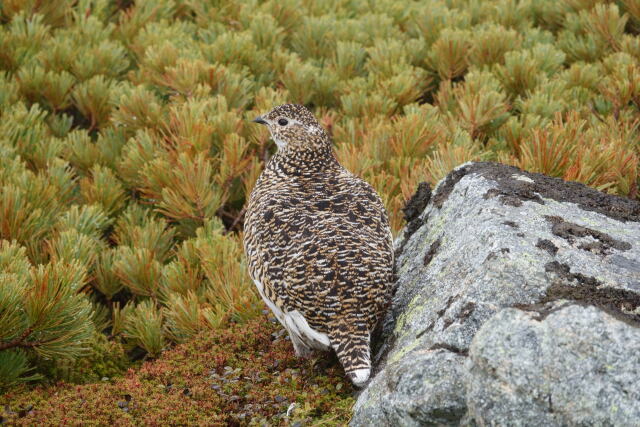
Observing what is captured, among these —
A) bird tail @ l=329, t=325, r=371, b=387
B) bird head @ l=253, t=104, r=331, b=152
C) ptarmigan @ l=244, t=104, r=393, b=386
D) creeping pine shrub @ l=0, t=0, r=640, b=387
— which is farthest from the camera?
creeping pine shrub @ l=0, t=0, r=640, b=387

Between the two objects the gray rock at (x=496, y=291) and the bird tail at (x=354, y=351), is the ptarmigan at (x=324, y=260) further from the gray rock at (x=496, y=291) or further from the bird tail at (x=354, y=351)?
the gray rock at (x=496, y=291)

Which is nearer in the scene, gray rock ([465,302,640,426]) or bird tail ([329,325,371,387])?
gray rock ([465,302,640,426])

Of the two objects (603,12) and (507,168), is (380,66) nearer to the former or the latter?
(603,12)


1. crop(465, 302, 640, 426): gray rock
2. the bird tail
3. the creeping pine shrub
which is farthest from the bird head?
crop(465, 302, 640, 426): gray rock

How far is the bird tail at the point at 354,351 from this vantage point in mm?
3115

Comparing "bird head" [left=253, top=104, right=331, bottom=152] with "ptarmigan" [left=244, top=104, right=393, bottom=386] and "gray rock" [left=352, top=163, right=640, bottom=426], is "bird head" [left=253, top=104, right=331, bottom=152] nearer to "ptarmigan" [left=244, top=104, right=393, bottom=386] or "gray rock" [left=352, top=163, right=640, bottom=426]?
"ptarmigan" [left=244, top=104, right=393, bottom=386]

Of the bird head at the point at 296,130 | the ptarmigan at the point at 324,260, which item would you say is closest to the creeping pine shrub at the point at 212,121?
the bird head at the point at 296,130

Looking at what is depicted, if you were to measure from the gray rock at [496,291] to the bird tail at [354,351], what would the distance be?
93mm

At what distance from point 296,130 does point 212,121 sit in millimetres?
1480

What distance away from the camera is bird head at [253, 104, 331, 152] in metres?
4.36

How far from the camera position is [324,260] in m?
3.31

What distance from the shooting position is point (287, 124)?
179 inches

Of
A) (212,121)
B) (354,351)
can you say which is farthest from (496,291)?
(212,121)

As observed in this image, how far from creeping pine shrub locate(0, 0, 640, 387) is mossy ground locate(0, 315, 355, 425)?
0.26m
